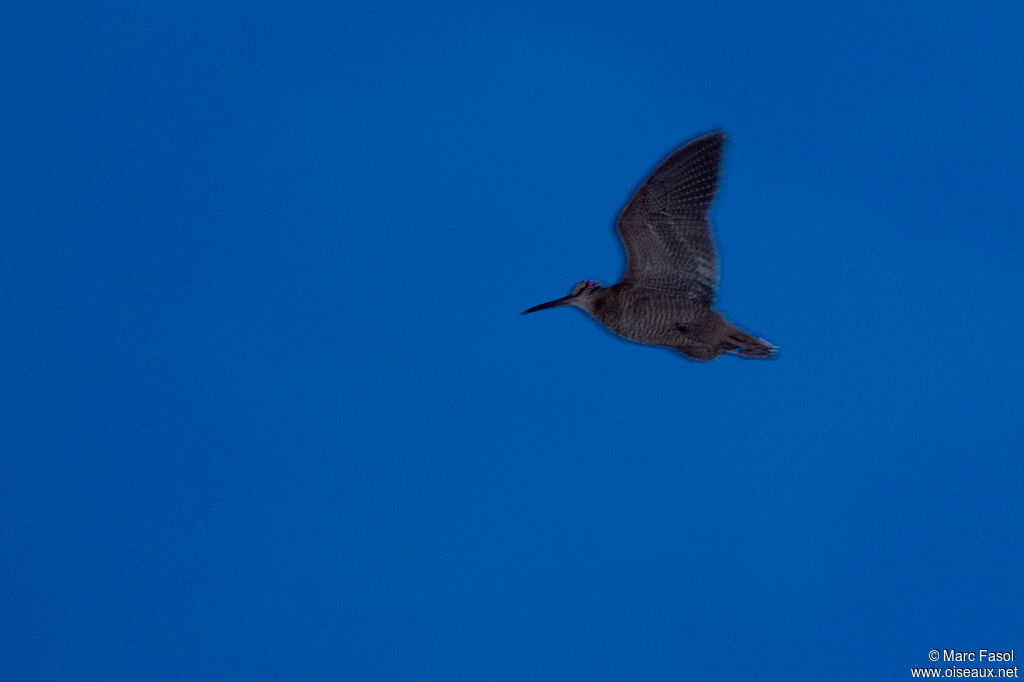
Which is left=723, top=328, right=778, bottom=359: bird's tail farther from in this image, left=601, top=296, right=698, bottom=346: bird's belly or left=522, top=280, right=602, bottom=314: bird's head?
left=522, top=280, right=602, bottom=314: bird's head

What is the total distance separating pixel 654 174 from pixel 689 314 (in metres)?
0.99

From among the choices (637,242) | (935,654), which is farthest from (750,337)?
(935,654)

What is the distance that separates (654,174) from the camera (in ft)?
28.7

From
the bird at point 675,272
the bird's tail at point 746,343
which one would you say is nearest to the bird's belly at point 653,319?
the bird at point 675,272

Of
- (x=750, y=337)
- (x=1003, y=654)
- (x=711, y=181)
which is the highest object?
(x=711, y=181)

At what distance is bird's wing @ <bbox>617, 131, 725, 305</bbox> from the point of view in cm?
875

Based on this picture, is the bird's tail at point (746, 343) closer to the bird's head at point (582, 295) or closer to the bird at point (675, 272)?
the bird at point (675, 272)

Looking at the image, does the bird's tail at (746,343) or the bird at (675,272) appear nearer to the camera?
the bird at (675,272)

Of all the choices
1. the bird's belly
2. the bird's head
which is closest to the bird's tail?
the bird's belly

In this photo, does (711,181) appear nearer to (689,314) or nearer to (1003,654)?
(689,314)

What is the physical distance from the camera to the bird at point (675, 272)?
8766 millimetres

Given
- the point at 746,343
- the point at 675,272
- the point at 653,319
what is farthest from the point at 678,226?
the point at 746,343

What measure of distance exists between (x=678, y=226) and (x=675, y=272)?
12.7 inches

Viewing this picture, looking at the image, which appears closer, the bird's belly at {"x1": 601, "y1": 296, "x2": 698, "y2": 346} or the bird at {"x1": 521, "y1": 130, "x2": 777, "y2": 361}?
the bird at {"x1": 521, "y1": 130, "x2": 777, "y2": 361}
